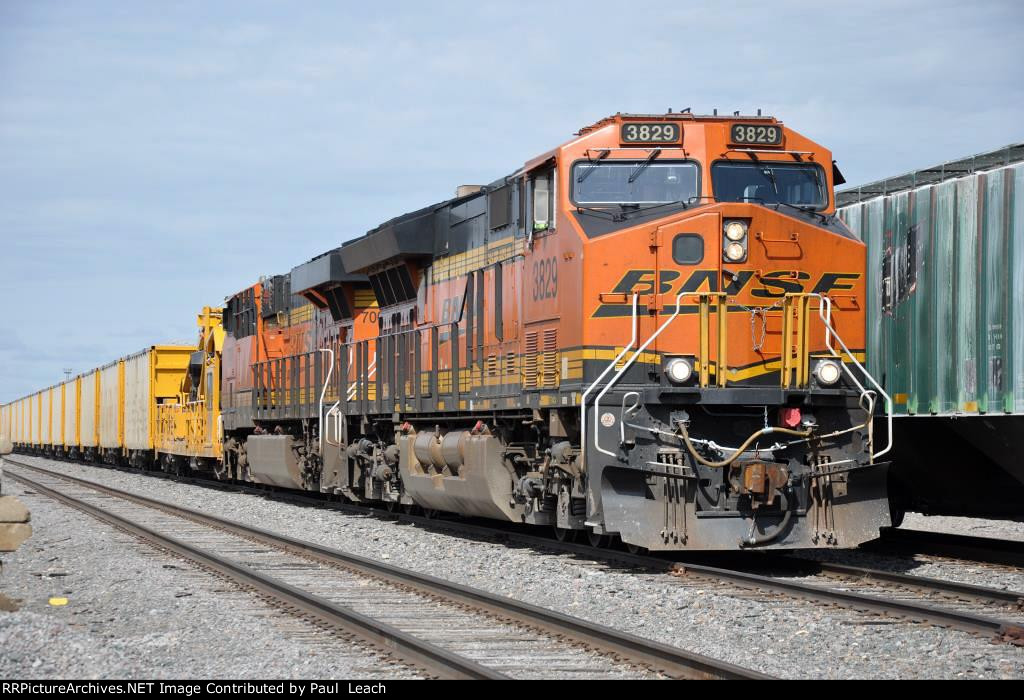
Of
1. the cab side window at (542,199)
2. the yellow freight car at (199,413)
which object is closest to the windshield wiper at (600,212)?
the cab side window at (542,199)

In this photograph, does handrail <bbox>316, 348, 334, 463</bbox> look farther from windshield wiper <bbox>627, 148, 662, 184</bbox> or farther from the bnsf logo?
the bnsf logo

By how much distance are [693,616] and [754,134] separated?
494 cm

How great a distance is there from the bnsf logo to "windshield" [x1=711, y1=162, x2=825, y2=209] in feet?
2.67

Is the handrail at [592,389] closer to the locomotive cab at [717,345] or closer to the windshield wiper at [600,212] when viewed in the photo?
the locomotive cab at [717,345]

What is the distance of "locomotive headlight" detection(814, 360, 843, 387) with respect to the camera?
1102cm

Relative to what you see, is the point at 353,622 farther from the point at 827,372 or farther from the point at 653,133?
the point at 653,133

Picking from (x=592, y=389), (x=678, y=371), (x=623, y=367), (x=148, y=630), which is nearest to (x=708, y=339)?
(x=678, y=371)

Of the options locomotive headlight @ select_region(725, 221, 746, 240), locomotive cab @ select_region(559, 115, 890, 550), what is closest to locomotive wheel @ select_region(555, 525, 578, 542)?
locomotive cab @ select_region(559, 115, 890, 550)

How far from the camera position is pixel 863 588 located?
10.2 meters

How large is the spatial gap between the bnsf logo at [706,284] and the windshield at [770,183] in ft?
2.67

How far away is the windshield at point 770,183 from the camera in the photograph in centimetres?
1155

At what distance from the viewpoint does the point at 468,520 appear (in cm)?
1692
